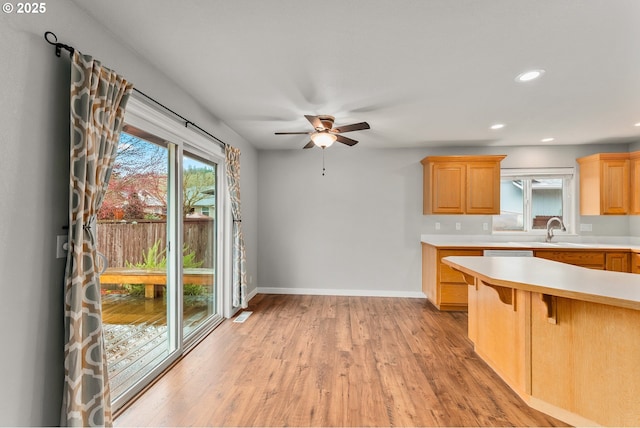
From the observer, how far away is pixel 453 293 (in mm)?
4098

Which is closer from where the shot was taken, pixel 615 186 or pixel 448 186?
pixel 615 186

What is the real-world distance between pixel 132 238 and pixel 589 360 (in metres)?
3.26

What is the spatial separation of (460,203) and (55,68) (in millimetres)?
4643

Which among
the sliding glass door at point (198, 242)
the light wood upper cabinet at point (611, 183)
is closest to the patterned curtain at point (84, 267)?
the sliding glass door at point (198, 242)

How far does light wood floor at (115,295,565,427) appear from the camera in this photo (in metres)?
1.93

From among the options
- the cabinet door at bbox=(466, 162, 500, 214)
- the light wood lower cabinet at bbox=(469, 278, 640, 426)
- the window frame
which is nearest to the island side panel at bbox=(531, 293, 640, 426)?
the light wood lower cabinet at bbox=(469, 278, 640, 426)

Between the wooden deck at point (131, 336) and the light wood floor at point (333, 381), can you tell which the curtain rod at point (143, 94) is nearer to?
the wooden deck at point (131, 336)

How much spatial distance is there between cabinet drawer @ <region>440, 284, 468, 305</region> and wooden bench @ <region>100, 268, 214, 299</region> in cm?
325

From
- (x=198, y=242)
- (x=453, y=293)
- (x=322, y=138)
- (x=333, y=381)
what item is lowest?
(x=333, y=381)

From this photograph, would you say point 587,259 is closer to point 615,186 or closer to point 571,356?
point 615,186

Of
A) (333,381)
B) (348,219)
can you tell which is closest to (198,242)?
(333,381)

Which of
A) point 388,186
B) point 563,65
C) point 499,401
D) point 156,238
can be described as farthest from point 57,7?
point 388,186

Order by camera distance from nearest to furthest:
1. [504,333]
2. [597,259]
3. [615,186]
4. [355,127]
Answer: [504,333]
[355,127]
[597,259]
[615,186]

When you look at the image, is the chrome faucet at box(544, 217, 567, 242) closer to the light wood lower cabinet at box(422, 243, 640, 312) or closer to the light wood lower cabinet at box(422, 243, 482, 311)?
the light wood lower cabinet at box(422, 243, 640, 312)
